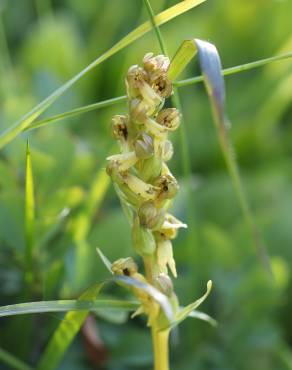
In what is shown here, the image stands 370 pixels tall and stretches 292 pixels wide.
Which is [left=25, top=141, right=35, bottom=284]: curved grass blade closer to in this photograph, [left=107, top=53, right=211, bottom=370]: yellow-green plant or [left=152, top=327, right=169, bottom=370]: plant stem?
[left=107, top=53, right=211, bottom=370]: yellow-green plant

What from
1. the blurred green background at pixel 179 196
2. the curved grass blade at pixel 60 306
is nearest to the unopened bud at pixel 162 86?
the curved grass blade at pixel 60 306

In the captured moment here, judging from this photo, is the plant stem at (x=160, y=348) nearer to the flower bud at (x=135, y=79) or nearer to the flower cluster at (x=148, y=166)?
the flower cluster at (x=148, y=166)

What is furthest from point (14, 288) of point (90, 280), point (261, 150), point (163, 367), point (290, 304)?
point (261, 150)

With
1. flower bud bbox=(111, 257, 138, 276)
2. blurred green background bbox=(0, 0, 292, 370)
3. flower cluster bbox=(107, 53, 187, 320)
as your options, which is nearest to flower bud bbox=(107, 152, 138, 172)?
flower cluster bbox=(107, 53, 187, 320)

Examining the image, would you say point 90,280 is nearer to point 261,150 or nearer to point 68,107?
point 68,107

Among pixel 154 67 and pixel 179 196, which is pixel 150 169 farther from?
pixel 179 196

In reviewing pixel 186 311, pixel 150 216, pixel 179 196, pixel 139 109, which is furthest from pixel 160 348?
pixel 179 196

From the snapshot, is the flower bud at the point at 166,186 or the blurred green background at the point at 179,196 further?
the blurred green background at the point at 179,196
